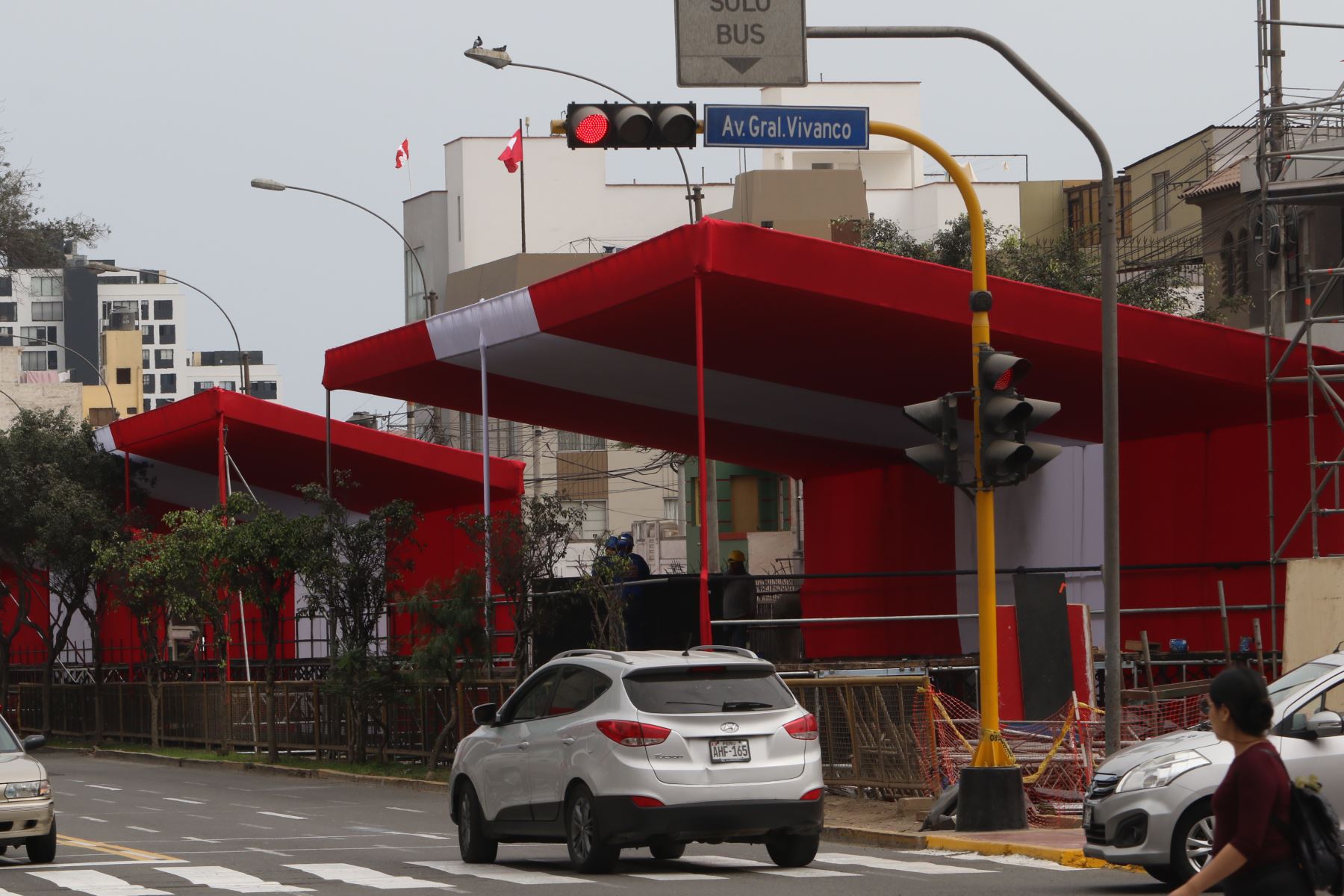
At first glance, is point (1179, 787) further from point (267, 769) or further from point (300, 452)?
point (300, 452)

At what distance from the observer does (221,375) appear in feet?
564

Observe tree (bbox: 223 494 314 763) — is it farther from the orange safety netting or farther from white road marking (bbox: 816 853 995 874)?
white road marking (bbox: 816 853 995 874)

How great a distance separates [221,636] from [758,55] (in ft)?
83.2

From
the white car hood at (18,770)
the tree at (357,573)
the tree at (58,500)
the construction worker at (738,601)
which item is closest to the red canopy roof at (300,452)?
the tree at (58,500)

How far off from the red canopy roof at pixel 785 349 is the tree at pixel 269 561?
8.41 feet

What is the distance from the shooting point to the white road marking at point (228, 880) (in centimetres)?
1357

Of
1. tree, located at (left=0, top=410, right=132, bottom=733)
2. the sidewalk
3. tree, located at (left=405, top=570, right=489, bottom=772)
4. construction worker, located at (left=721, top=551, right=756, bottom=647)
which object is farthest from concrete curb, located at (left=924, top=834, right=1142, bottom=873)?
tree, located at (left=0, top=410, right=132, bottom=733)

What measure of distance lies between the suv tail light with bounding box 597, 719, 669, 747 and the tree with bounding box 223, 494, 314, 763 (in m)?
17.7

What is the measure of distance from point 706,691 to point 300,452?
2590 cm

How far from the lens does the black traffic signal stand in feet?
52.7

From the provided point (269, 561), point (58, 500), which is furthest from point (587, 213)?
point (269, 561)

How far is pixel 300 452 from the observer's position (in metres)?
38.9

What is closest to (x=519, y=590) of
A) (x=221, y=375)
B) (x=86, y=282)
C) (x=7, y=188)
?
(x=7, y=188)

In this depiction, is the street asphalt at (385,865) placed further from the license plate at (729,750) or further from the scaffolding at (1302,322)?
the scaffolding at (1302,322)
